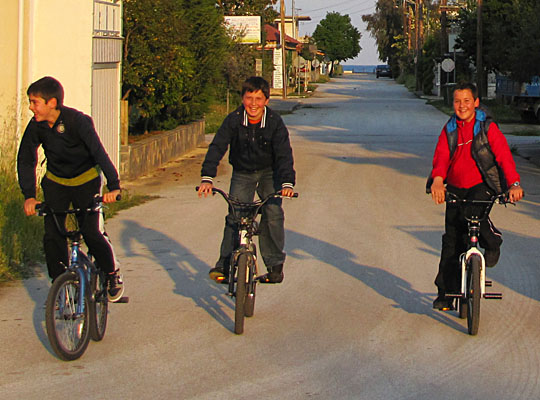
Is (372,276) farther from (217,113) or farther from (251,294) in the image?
(217,113)

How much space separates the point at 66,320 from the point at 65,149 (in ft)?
3.76

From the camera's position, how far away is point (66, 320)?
6.15 m

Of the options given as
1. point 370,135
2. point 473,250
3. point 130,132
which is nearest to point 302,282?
point 473,250

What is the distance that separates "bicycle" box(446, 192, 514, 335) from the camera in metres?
6.77

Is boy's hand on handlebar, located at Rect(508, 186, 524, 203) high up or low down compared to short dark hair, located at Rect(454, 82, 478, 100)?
down

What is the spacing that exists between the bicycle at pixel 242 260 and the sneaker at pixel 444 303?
1447mm

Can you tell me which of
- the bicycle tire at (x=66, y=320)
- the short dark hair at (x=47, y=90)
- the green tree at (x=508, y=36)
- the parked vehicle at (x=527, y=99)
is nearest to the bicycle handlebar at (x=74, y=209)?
the bicycle tire at (x=66, y=320)

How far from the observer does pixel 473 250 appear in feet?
22.6

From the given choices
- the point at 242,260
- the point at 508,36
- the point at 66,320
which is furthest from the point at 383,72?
the point at 66,320

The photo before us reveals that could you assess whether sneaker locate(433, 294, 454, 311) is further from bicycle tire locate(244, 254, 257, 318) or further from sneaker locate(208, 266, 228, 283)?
sneaker locate(208, 266, 228, 283)

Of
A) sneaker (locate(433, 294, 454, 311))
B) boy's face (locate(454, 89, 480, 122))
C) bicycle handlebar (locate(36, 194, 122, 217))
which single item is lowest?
sneaker (locate(433, 294, 454, 311))

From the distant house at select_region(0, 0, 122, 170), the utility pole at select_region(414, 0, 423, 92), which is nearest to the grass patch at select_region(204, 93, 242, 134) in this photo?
the distant house at select_region(0, 0, 122, 170)

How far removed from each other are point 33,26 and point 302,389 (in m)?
9.37

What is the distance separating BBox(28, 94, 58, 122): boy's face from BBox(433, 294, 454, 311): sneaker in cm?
324
